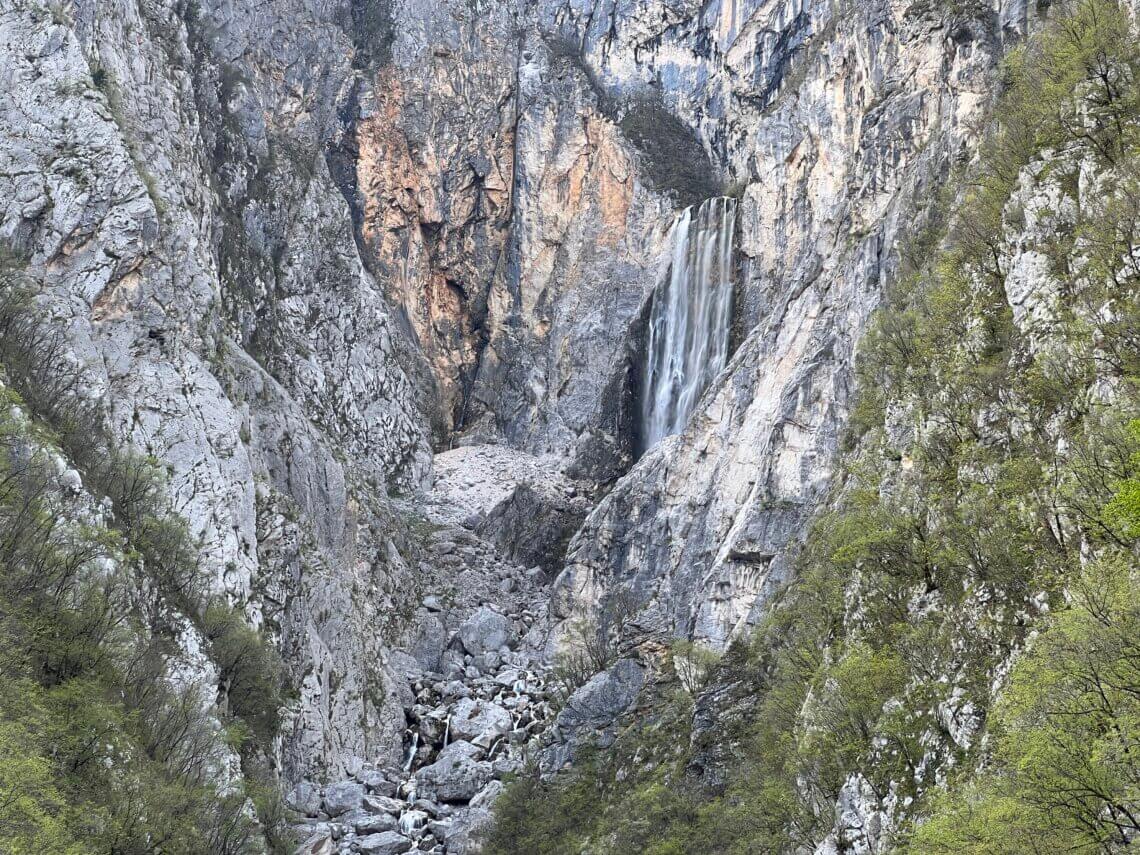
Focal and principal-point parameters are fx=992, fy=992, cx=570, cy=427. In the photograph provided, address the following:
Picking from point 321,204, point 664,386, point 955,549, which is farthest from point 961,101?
point 321,204

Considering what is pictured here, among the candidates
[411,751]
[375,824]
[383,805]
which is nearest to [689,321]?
[411,751]

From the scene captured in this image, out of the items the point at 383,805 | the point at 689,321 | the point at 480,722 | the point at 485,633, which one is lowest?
the point at 383,805

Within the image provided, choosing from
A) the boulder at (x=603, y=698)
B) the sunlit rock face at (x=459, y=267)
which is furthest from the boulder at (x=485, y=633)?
the boulder at (x=603, y=698)

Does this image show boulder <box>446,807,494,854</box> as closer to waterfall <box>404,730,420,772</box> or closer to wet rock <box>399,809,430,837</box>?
wet rock <box>399,809,430,837</box>

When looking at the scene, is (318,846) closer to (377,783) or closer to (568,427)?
(377,783)

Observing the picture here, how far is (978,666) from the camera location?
2111 centimetres

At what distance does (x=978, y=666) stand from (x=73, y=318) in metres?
40.6

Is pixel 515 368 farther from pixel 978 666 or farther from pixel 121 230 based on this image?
pixel 978 666

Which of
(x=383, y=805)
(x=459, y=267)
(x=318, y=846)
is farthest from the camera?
(x=459, y=267)

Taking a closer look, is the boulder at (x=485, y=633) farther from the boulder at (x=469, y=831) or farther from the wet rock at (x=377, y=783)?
the boulder at (x=469, y=831)

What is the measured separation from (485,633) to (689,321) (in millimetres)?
28192

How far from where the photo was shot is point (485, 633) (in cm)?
6706

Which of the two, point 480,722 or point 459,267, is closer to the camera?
point 480,722

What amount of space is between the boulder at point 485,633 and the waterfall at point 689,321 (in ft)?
62.1
